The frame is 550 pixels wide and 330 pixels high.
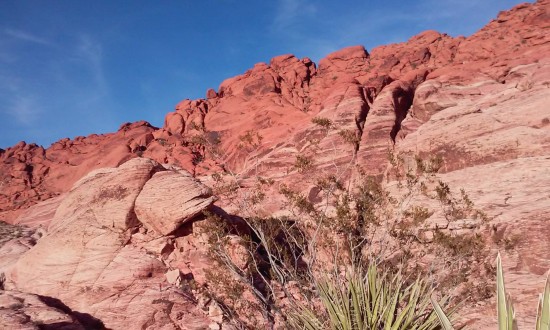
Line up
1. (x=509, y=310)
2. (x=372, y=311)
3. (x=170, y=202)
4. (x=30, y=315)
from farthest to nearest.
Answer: (x=170, y=202) → (x=30, y=315) → (x=372, y=311) → (x=509, y=310)

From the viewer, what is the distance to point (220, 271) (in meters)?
14.0

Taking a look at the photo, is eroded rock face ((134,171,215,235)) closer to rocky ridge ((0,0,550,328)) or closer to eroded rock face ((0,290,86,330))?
rocky ridge ((0,0,550,328))

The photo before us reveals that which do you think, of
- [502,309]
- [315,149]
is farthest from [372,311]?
[315,149]

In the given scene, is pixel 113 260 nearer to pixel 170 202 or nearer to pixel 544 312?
pixel 170 202

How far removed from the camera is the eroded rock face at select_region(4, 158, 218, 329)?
13.1 metres

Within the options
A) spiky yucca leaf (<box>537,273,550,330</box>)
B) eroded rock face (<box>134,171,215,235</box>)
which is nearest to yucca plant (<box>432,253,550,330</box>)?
spiky yucca leaf (<box>537,273,550,330</box>)

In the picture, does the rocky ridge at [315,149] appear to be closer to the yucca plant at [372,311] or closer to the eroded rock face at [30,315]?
the eroded rock face at [30,315]

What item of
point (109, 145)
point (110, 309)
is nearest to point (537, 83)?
point (110, 309)

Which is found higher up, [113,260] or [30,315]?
[113,260]

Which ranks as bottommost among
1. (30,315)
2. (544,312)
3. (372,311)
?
(30,315)

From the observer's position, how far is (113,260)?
14664mm

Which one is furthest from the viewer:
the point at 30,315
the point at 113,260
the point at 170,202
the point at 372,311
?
→ the point at 170,202

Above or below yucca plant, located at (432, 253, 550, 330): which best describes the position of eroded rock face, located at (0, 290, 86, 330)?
below

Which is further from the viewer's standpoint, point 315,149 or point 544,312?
point 315,149
